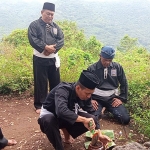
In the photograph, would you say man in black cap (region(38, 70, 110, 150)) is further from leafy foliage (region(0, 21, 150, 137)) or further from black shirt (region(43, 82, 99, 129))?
leafy foliage (region(0, 21, 150, 137))

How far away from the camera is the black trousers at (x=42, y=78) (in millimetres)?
5055

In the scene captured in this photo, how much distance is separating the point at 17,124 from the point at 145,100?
240 cm

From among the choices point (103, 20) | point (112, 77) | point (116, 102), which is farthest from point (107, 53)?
point (103, 20)

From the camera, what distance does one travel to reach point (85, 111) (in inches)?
140

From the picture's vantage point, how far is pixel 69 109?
3285mm

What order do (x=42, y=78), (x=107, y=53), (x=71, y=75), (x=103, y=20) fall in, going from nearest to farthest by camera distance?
(x=107, y=53)
(x=42, y=78)
(x=71, y=75)
(x=103, y=20)

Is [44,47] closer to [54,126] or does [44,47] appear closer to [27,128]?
[27,128]

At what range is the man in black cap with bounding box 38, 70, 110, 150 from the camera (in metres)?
3.10

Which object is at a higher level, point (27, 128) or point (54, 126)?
point (54, 126)

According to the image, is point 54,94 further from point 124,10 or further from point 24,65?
point 124,10

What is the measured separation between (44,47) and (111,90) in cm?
144

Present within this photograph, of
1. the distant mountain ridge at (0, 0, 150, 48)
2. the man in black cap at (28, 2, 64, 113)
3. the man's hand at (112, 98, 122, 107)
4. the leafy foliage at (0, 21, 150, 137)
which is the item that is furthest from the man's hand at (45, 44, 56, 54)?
the distant mountain ridge at (0, 0, 150, 48)

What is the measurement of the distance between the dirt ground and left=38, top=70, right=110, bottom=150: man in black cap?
50 cm

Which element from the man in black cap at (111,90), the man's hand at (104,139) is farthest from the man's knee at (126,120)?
the man's hand at (104,139)
